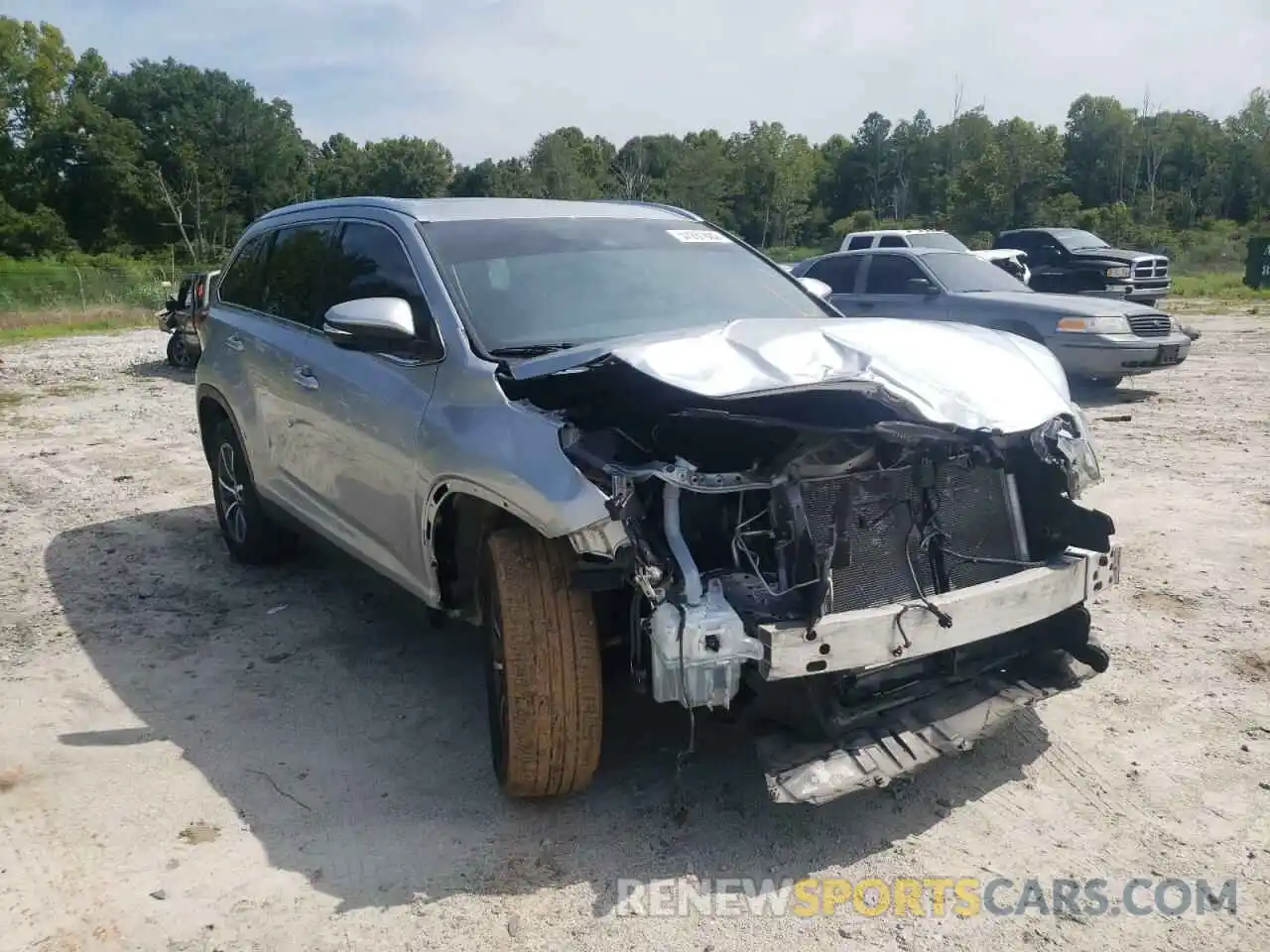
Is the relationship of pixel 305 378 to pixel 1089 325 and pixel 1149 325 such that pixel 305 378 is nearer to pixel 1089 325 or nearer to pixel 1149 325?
pixel 1089 325

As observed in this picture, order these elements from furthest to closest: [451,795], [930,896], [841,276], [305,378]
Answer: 1. [841,276]
2. [305,378]
3. [451,795]
4. [930,896]

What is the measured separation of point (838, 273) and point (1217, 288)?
22334mm

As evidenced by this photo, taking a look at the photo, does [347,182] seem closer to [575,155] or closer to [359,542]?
[575,155]

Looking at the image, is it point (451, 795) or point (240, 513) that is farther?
point (240, 513)

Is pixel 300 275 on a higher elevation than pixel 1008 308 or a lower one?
higher

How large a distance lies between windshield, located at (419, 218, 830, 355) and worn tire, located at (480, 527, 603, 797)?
34.3 inches

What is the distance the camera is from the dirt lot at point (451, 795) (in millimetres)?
2908

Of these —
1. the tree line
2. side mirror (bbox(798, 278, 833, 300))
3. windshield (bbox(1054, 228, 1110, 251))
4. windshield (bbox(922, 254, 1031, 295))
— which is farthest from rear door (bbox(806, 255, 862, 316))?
the tree line

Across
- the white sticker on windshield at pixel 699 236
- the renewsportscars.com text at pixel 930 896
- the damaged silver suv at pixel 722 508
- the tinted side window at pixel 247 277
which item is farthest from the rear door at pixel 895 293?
the renewsportscars.com text at pixel 930 896

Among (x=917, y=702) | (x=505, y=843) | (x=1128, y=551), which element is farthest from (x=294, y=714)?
(x=1128, y=551)

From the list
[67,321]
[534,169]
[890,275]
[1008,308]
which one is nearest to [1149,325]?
[1008,308]

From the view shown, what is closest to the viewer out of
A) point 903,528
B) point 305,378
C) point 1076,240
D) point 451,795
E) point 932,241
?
point 903,528

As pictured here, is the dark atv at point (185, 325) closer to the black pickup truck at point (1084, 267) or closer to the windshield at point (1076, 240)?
the black pickup truck at point (1084, 267)

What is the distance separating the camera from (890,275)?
12.2m
